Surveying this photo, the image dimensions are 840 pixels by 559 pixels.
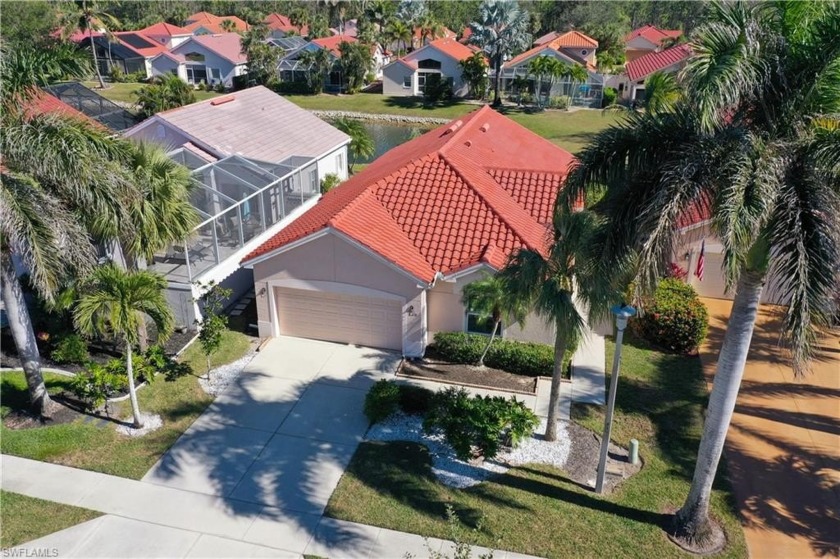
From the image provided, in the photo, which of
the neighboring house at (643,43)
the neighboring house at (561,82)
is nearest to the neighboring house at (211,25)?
the neighboring house at (561,82)

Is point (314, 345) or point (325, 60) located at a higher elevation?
point (325, 60)

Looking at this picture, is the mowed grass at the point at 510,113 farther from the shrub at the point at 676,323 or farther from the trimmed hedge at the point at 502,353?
the trimmed hedge at the point at 502,353

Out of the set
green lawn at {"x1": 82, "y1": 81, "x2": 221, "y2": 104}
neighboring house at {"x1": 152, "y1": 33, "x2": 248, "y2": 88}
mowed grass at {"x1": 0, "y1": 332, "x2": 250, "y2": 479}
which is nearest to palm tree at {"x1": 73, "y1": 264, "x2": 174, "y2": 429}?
mowed grass at {"x1": 0, "y1": 332, "x2": 250, "y2": 479}

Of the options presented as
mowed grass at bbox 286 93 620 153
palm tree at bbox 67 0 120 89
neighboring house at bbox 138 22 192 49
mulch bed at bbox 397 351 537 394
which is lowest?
mulch bed at bbox 397 351 537 394

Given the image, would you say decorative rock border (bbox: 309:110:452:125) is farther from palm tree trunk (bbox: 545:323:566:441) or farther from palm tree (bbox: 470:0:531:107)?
palm tree trunk (bbox: 545:323:566:441)

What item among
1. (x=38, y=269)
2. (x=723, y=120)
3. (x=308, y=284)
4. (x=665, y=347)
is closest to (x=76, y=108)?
(x=308, y=284)

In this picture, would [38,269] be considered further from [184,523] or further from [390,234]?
[390,234]
